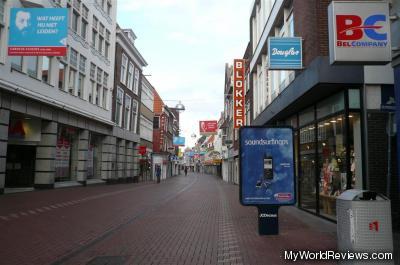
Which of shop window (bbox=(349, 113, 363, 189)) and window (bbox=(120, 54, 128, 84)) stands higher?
window (bbox=(120, 54, 128, 84))

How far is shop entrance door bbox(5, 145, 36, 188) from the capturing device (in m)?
21.6

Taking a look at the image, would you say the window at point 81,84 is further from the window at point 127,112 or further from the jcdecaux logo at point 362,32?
the jcdecaux logo at point 362,32

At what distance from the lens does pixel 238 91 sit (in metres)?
31.5

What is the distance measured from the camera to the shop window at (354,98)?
1077 cm

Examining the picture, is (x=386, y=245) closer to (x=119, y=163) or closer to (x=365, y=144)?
(x=365, y=144)

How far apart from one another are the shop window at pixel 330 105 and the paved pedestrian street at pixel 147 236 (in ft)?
10.4

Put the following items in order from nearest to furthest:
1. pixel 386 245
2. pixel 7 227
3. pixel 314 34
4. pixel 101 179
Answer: pixel 386 245, pixel 7 227, pixel 314 34, pixel 101 179

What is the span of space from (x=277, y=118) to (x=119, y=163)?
21.2 metres

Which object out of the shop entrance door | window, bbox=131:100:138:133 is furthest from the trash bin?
window, bbox=131:100:138:133

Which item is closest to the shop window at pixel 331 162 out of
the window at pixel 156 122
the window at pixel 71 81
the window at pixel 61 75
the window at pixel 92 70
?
the window at pixel 61 75

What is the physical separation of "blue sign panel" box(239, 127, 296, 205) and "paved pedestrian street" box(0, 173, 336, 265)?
1.12 m

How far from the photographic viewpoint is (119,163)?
3622cm

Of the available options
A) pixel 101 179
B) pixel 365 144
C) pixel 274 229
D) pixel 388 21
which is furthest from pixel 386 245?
pixel 101 179

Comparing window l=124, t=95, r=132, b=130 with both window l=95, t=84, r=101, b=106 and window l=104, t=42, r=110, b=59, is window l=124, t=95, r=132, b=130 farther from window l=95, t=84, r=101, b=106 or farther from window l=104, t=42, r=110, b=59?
→ window l=95, t=84, r=101, b=106
